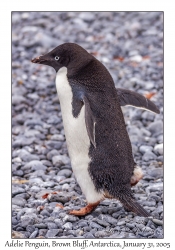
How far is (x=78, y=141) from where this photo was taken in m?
3.01

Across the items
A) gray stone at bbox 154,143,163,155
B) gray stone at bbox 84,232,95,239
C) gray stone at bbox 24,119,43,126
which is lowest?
gray stone at bbox 84,232,95,239

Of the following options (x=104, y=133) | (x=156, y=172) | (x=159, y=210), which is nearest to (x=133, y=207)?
(x=159, y=210)

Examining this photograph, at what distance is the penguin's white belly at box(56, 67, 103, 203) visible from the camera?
2.98 meters

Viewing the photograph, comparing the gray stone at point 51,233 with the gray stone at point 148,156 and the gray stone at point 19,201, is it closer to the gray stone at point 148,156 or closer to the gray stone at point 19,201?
the gray stone at point 19,201

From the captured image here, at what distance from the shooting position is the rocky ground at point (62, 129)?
3018 mm

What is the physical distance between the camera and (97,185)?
3.01 metres

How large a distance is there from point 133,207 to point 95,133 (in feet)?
1.36

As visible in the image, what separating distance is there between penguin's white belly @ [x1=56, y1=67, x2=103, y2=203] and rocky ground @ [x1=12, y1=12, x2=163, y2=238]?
6.5 inches

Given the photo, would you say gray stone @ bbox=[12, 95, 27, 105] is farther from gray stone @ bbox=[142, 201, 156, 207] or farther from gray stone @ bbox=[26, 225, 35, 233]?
gray stone @ bbox=[26, 225, 35, 233]

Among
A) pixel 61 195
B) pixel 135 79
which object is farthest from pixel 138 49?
pixel 61 195

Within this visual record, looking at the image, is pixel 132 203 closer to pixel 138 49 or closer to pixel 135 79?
pixel 135 79

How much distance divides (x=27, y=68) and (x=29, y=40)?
689 mm

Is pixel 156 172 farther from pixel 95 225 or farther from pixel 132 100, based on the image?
pixel 95 225

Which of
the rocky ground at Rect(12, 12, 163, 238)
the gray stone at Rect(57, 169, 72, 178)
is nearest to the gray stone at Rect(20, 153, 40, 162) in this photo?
the rocky ground at Rect(12, 12, 163, 238)
